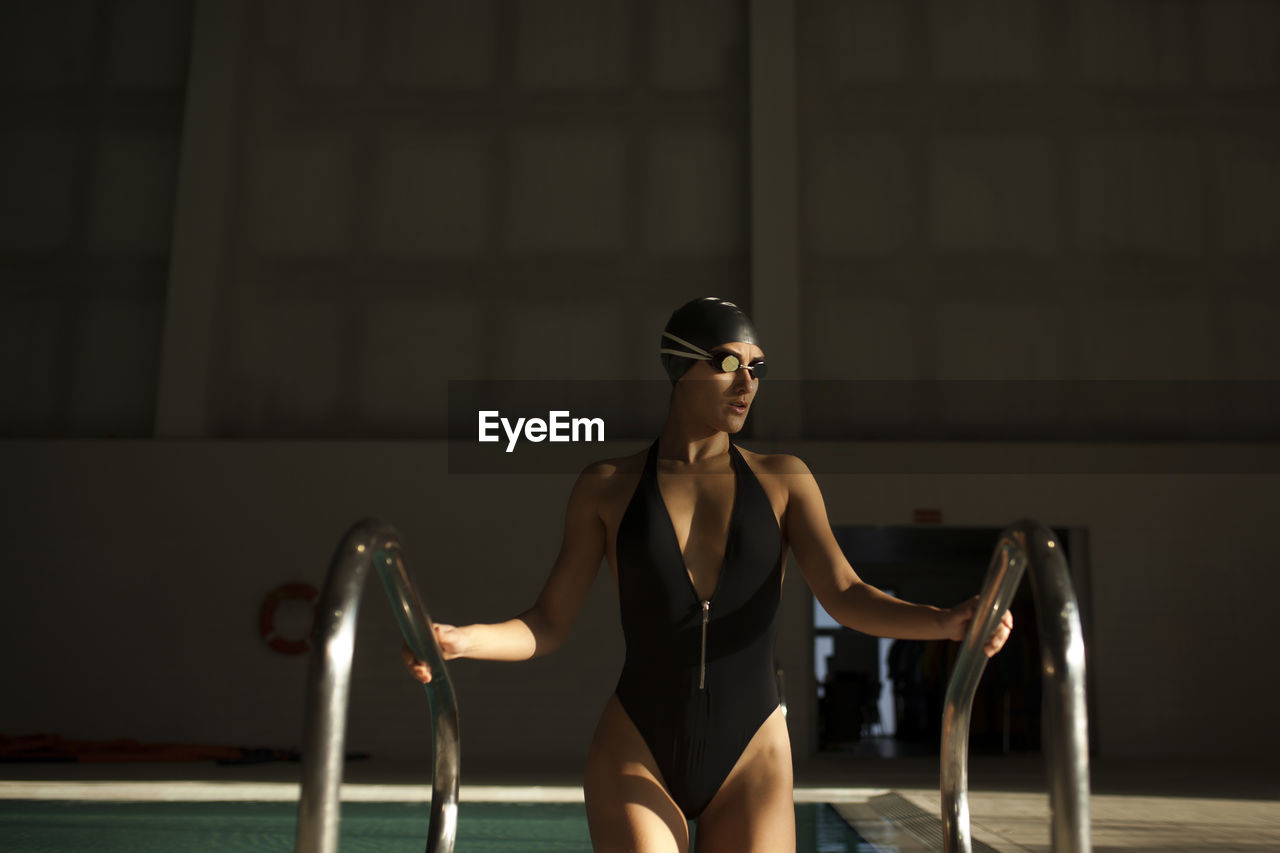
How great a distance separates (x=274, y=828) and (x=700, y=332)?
448 cm

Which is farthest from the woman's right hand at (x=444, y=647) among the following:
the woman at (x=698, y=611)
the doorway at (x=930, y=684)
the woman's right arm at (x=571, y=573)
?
the doorway at (x=930, y=684)

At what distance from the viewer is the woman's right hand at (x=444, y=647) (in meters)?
1.57

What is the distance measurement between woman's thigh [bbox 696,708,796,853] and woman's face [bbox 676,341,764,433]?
0.50m

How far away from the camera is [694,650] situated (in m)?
1.72

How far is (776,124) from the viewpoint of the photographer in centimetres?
1012

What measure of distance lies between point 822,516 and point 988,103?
9632mm

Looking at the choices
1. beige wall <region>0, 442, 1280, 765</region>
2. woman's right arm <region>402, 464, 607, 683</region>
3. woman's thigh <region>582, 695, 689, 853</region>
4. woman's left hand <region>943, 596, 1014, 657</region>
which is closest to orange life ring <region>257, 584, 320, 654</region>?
beige wall <region>0, 442, 1280, 765</region>

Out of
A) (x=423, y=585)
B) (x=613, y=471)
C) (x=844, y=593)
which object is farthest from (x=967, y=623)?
(x=423, y=585)

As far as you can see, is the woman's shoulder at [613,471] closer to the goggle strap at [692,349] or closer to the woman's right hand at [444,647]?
the goggle strap at [692,349]

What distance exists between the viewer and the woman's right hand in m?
1.57

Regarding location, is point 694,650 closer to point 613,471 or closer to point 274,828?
point 613,471

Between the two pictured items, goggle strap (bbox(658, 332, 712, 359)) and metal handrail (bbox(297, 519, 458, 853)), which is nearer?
metal handrail (bbox(297, 519, 458, 853))

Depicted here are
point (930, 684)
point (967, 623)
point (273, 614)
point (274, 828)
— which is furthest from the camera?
point (930, 684)

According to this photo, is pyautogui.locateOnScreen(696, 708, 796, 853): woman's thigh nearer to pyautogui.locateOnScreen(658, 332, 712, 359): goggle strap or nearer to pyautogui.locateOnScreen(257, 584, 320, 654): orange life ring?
pyautogui.locateOnScreen(658, 332, 712, 359): goggle strap
